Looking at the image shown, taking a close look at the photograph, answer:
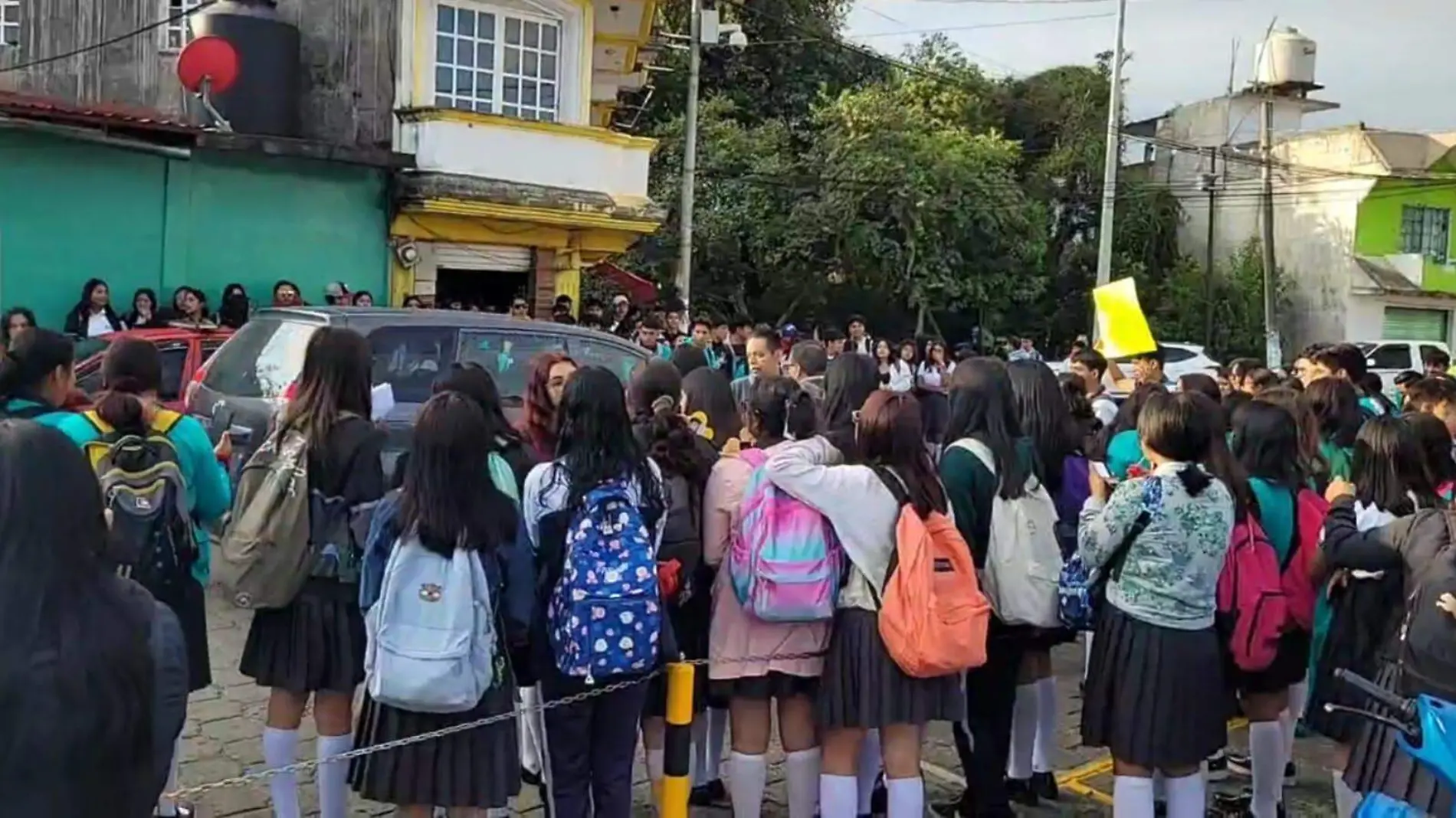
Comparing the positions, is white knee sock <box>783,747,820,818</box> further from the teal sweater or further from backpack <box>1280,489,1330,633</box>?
the teal sweater

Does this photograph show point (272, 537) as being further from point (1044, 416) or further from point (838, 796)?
point (1044, 416)

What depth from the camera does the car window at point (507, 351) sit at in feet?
31.0

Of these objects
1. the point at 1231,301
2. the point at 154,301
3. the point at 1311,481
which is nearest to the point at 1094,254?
the point at 1231,301

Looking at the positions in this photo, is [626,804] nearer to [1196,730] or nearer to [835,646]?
[835,646]

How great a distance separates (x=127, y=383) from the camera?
4715 mm


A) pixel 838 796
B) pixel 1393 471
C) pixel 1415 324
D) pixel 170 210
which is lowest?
pixel 838 796

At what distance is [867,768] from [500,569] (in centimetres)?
208

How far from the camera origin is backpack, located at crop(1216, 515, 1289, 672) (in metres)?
5.09

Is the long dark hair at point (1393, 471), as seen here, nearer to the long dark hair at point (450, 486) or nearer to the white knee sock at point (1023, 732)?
the white knee sock at point (1023, 732)

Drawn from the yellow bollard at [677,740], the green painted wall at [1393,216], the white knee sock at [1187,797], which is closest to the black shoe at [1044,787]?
the white knee sock at [1187,797]

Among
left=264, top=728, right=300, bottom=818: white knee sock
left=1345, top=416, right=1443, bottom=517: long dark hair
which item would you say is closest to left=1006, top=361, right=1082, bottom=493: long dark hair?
left=1345, top=416, right=1443, bottom=517: long dark hair

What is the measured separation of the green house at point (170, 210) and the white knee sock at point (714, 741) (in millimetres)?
10408

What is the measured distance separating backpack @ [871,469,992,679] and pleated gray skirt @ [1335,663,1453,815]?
4.17 feet

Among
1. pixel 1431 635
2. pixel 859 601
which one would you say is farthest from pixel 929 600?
pixel 1431 635
